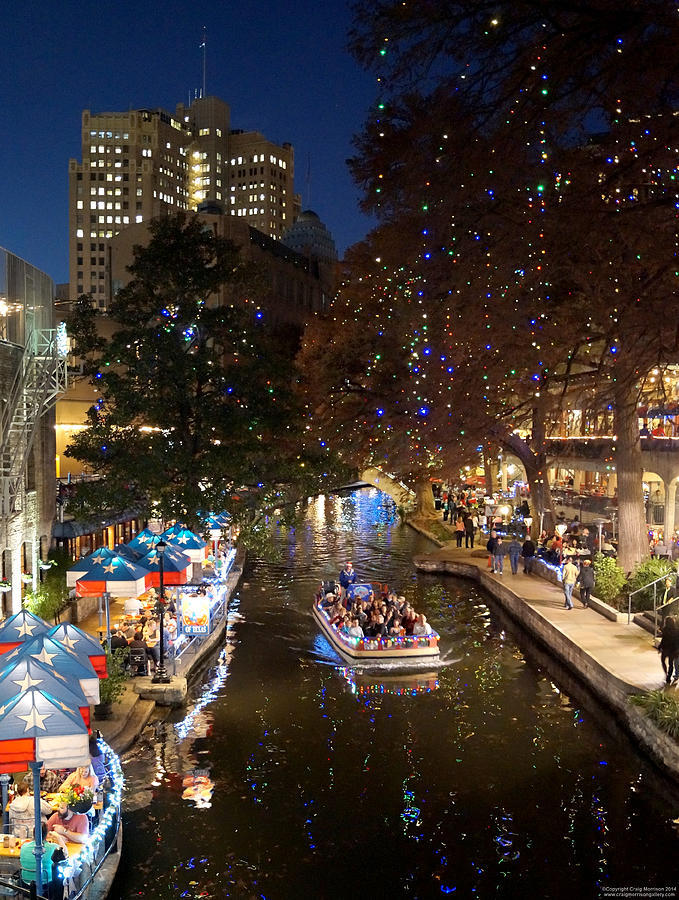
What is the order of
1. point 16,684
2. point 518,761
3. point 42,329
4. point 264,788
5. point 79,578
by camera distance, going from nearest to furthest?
point 16,684 < point 264,788 < point 518,761 < point 79,578 < point 42,329

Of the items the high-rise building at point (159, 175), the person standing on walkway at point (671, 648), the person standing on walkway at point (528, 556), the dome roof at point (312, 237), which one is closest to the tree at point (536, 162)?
the person standing on walkway at point (671, 648)

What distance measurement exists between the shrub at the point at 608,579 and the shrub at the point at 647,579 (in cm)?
50

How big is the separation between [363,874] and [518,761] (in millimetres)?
5308

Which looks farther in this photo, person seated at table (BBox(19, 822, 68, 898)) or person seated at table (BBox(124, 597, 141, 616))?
person seated at table (BBox(124, 597, 141, 616))

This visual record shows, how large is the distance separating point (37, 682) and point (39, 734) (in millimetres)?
973

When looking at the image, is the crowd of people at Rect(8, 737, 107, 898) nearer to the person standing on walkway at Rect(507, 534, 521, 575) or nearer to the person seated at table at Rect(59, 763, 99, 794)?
the person seated at table at Rect(59, 763, 99, 794)

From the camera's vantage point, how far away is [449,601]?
109ft

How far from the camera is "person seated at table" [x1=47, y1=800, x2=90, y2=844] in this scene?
11.2m

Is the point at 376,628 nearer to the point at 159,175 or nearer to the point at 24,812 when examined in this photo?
the point at 24,812

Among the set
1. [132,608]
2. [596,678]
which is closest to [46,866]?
[596,678]

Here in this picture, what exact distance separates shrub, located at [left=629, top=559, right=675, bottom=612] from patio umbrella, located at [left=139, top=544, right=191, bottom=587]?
13138mm

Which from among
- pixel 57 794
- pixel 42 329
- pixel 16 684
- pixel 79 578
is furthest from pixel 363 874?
pixel 42 329

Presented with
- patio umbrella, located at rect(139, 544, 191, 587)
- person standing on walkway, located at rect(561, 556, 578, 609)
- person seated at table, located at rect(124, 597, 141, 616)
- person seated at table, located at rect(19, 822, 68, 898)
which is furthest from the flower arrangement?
person standing on walkway, located at rect(561, 556, 578, 609)

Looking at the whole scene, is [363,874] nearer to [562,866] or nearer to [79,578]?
[562,866]
